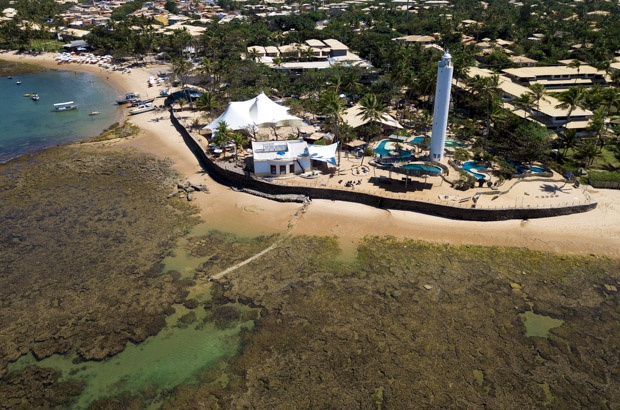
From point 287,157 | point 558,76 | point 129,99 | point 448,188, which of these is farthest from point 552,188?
point 129,99

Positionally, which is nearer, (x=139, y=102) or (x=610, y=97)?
(x=610, y=97)

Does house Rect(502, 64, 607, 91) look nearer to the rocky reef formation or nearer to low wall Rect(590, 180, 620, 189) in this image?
low wall Rect(590, 180, 620, 189)

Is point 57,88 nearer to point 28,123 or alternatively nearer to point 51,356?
point 28,123

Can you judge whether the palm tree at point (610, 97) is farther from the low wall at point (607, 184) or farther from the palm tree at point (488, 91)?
the low wall at point (607, 184)

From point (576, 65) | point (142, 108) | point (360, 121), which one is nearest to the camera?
point (360, 121)

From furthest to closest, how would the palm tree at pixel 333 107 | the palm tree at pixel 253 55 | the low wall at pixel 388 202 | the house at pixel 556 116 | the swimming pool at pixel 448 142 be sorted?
the palm tree at pixel 253 55
the house at pixel 556 116
the swimming pool at pixel 448 142
the palm tree at pixel 333 107
the low wall at pixel 388 202

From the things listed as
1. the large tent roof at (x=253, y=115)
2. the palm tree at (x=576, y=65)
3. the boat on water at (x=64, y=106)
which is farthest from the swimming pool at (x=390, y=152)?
the boat on water at (x=64, y=106)

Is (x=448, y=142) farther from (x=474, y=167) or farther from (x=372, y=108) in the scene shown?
(x=372, y=108)
